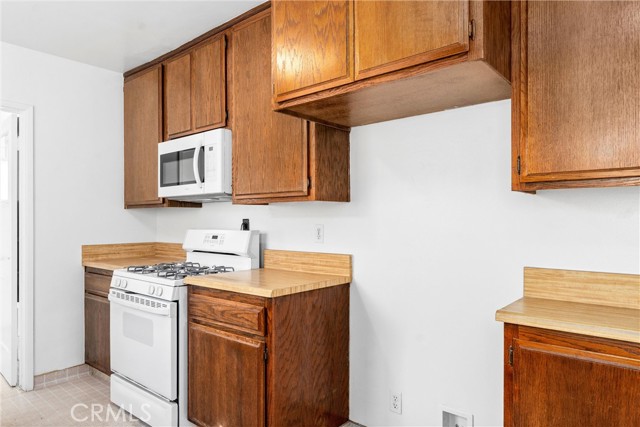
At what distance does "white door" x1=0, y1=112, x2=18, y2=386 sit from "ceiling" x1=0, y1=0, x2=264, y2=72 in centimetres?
66

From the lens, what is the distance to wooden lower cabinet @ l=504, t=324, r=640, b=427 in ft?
4.18

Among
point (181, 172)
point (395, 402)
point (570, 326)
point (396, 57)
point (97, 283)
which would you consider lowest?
point (395, 402)

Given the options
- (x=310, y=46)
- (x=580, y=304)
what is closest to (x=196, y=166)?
(x=310, y=46)

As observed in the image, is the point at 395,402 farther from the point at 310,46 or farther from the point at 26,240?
the point at 26,240

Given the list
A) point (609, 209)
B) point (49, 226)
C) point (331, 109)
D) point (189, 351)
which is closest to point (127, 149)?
point (49, 226)

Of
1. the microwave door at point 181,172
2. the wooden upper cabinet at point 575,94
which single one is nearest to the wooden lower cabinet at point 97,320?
the microwave door at point 181,172

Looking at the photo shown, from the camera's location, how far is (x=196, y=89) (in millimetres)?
2887

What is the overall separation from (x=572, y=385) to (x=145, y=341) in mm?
2146

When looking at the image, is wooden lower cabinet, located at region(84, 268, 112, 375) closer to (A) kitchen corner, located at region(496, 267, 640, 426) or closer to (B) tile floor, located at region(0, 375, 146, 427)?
(B) tile floor, located at region(0, 375, 146, 427)

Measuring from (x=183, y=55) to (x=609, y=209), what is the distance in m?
2.67

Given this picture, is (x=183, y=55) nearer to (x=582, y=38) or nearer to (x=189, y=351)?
(x=189, y=351)

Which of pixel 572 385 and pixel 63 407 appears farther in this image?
pixel 63 407

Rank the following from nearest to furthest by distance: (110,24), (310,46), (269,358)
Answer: (310,46) → (269,358) → (110,24)

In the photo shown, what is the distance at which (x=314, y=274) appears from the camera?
2527mm
